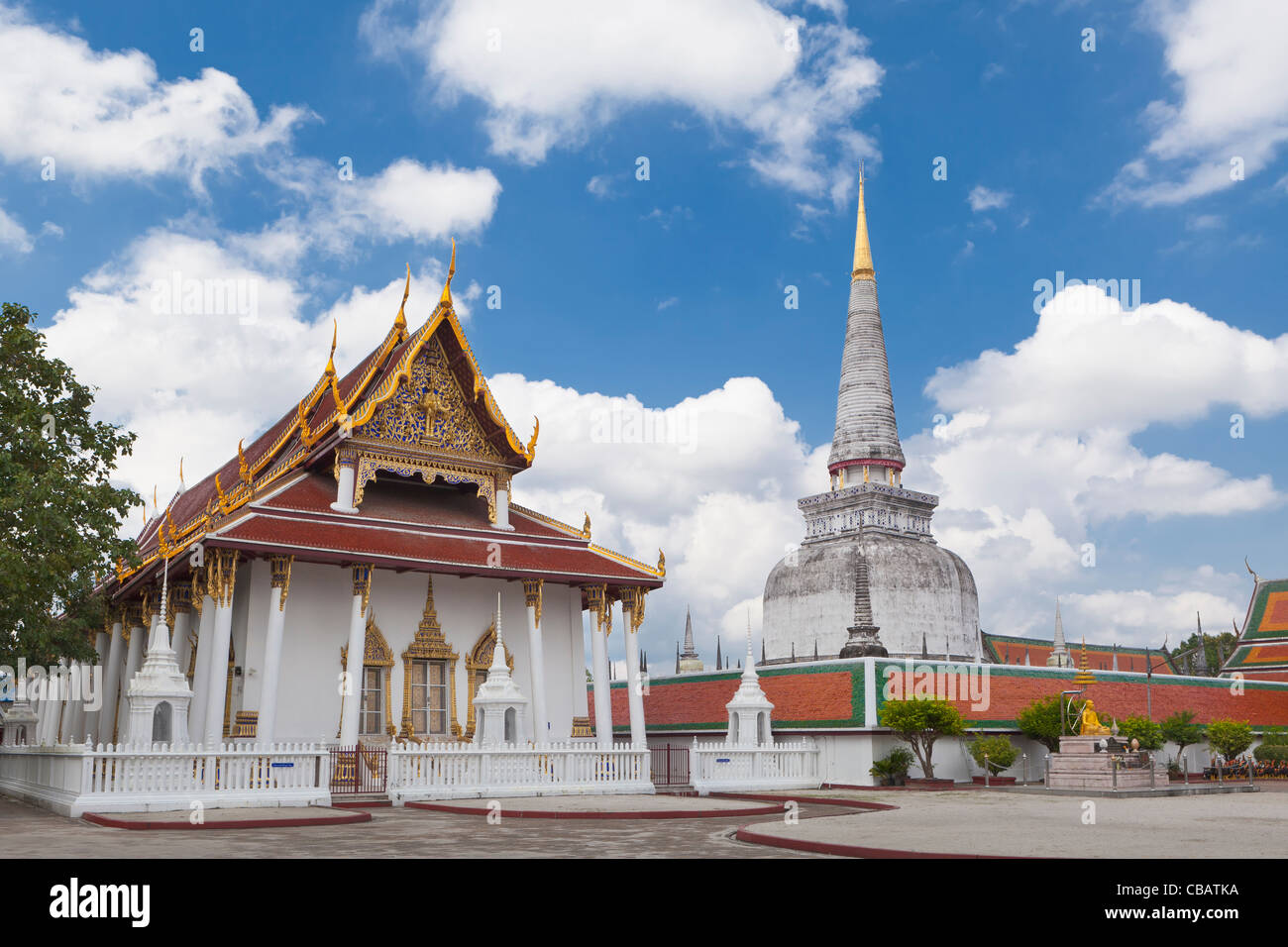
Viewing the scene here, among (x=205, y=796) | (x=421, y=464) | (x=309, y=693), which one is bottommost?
(x=205, y=796)

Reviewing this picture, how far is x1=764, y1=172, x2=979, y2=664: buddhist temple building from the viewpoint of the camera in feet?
176

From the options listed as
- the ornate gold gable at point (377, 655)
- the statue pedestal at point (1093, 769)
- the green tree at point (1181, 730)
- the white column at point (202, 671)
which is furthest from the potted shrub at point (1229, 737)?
the white column at point (202, 671)

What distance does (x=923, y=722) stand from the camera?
2369 centimetres

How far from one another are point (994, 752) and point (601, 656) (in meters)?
8.41

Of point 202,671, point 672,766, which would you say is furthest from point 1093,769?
point 202,671

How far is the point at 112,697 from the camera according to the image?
28172 mm

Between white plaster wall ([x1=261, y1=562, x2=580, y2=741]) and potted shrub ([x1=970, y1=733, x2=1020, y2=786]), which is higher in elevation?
white plaster wall ([x1=261, y1=562, x2=580, y2=741])

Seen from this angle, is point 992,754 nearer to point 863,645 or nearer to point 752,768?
point 752,768

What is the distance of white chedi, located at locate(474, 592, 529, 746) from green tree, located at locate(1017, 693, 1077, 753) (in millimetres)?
11318

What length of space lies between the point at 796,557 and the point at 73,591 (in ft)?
137

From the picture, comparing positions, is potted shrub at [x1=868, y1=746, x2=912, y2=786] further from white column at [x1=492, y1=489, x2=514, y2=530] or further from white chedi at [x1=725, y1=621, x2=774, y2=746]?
white column at [x1=492, y1=489, x2=514, y2=530]

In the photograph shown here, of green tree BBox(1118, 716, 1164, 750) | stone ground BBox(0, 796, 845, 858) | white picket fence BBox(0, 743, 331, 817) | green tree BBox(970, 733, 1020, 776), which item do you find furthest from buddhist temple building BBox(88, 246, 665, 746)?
green tree BBox(1118, 716, 1164, 750)
